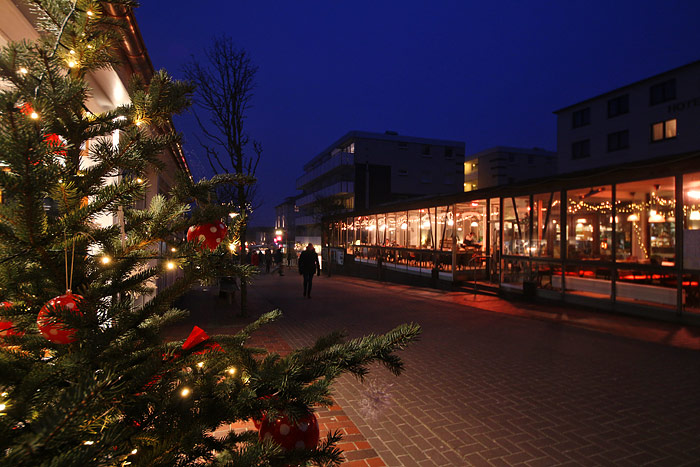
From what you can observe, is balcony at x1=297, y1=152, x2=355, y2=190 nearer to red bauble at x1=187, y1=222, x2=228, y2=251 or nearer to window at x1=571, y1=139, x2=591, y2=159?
window at x1=571, y1=139, x2=591, y2=159

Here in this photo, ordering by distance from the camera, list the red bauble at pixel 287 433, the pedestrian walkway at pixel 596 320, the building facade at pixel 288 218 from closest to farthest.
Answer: the red bauble at pixel 287 433
the pedestrian walkway at pixel 596 320
the building facade at pixel 288 218

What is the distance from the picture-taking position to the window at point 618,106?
1195 inches

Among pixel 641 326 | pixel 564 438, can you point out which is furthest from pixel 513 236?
pixel 564 438

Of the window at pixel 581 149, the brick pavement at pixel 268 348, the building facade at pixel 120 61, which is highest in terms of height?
the window at pixel 581 149

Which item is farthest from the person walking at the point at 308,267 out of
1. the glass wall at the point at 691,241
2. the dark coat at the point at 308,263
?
the glass wall at the point at 691,241

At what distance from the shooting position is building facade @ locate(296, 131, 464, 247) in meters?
44.8

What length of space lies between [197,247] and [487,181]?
174 ft

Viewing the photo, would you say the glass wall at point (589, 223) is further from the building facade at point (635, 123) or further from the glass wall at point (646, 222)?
the building facade at point (635, 123)

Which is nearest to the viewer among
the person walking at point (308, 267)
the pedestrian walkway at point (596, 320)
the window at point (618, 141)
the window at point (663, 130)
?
the pedestrian walkway at point (596, 320)

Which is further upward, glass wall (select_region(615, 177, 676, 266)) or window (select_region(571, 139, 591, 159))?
window (select_region(571, 139, 591, 159))

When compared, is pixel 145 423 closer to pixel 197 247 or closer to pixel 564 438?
pixel 197 247

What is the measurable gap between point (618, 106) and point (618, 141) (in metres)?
2.63

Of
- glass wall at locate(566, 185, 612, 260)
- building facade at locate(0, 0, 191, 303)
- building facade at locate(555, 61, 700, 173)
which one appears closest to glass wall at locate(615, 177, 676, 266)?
glass wall at locate(566, 185, 612, 260)

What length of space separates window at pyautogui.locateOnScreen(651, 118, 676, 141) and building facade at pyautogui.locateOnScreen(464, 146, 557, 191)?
19285 millimetres
